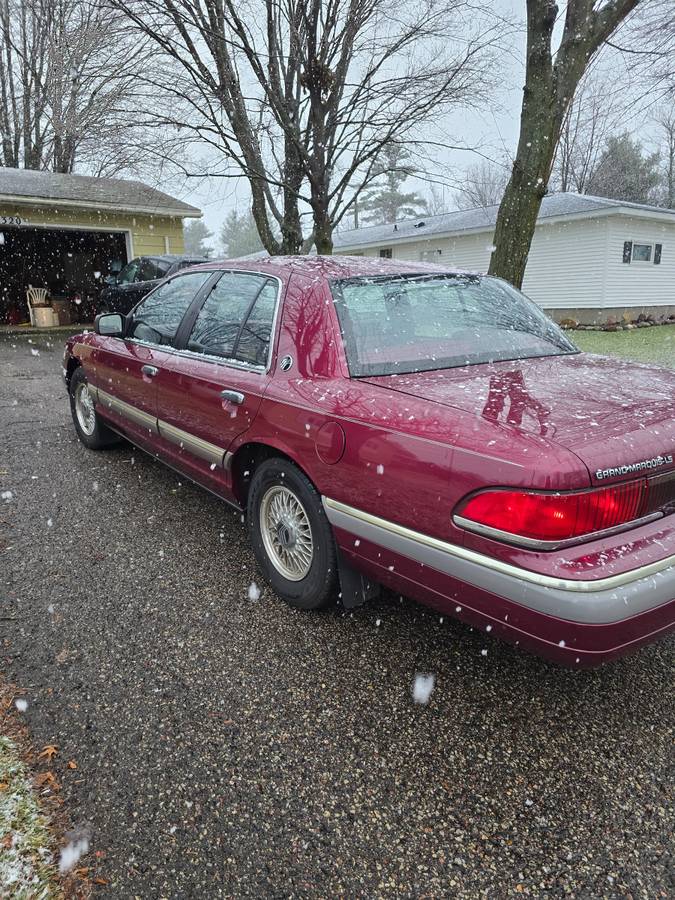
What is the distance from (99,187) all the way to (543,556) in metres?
18.7

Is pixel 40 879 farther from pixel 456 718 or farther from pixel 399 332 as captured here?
pixel 399 332

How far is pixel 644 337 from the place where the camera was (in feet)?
49.2

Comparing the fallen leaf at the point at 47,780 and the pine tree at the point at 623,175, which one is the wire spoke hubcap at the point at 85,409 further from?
the pine tree at the point at 623,175

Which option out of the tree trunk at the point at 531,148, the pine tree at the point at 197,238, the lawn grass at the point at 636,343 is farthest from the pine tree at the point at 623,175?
the pine tree at the point at 197,238

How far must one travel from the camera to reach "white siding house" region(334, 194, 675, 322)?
17.9 metres

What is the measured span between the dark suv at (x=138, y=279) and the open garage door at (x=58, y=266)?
632 cm

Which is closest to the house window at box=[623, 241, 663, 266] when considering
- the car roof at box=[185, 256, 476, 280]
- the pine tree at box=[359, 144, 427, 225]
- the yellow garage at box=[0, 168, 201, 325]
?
the yellow garage at box=[0, 168, 201, 325]

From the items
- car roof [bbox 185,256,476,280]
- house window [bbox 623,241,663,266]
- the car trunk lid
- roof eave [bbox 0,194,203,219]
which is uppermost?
roof eave [bbox 0,194,203,219]

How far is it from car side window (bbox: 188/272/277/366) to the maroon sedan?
0.01 meters

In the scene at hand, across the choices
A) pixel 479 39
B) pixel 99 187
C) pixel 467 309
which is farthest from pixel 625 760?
pixel 99 187

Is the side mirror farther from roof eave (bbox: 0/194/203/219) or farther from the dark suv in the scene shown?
roof eave (bbox: 0/194/203/219)

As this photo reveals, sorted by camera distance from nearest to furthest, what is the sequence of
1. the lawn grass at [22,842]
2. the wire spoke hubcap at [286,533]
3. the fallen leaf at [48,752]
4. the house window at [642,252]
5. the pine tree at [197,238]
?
the lawn grass at [22,842] < the fallen leaf at [48,752] < the wire spoke hubcap at [286,533] < the house window at [642,252] < the pine tree at [197,238]

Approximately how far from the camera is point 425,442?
6.77 ft

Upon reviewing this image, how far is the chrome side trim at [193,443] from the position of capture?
3.30 meters
